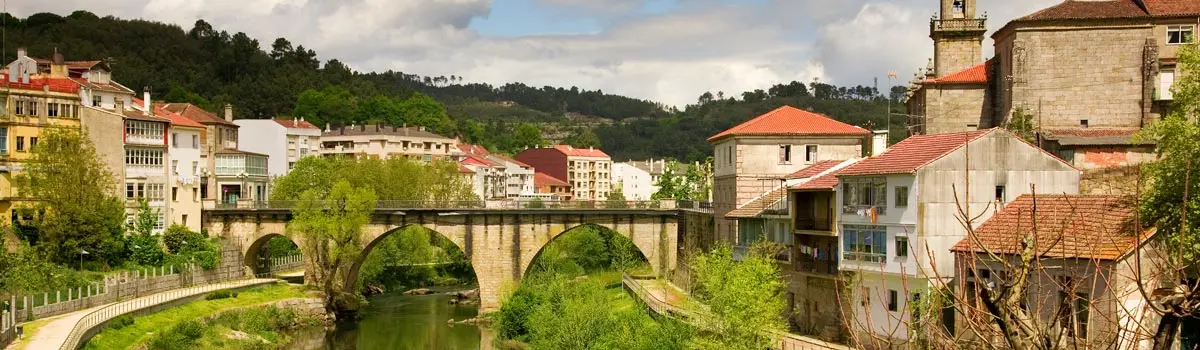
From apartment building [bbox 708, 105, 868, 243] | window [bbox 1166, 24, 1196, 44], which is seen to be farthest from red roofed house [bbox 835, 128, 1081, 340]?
apartment building [bbox 708, 105, 868, 243]

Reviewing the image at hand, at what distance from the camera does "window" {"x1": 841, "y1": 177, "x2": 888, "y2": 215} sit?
42156mm

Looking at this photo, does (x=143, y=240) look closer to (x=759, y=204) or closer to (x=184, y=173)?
(x=184, y=173)

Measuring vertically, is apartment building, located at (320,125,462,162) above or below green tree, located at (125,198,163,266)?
above

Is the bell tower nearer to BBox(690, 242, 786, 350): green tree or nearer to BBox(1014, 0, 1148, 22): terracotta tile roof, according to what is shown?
BBox(1014, 0, 1148, 22): terracotta tile roof

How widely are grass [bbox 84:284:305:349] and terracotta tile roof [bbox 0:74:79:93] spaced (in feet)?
40.8

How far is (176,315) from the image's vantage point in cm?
5622

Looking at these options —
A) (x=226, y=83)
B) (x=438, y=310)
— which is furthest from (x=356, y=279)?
(x=226, y=83)

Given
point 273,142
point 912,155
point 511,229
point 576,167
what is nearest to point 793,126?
point 912,155

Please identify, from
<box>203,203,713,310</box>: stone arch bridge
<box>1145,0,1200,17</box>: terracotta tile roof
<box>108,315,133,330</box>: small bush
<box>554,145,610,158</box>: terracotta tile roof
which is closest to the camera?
<box>108,315,133,330</box>: small bush

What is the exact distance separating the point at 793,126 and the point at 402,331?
74.8 ft

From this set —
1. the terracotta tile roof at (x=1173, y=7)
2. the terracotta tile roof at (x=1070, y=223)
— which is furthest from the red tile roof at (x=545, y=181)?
the terracotta tile roof at (x=1070, y=223)

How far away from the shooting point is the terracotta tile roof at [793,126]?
185 ft

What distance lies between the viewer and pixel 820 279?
46094 millimetres

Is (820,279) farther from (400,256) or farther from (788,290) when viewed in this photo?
(400,256)
